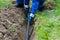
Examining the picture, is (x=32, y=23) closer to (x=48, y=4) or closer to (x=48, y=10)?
(x=48, y=10)

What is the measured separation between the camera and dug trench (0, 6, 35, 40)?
4974mm

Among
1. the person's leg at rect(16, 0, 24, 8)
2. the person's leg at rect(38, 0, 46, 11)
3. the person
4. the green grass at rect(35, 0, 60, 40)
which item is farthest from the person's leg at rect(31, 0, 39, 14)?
the person's leg at rect(16, 0, 24, 8)

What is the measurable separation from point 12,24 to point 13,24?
0.10 feet

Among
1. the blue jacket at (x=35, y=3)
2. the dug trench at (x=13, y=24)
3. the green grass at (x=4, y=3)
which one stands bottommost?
the dug trench at (x=13, y=24)

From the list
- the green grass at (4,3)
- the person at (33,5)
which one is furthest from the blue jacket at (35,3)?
the green grass at (4,3)

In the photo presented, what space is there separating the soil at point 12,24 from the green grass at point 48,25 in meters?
0.38

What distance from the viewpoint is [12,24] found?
5523 millimetres

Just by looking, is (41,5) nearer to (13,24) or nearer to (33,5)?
(33,5)

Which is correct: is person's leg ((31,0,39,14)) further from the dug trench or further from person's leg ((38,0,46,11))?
person's leg ((38,0,46,11))

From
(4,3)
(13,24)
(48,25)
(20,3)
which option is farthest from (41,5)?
(48,25)

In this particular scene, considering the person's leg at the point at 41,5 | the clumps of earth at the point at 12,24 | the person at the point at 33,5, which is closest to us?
the clumps of earth at the point at 12,24

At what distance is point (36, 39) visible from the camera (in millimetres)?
4598

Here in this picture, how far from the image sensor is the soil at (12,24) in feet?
16.3

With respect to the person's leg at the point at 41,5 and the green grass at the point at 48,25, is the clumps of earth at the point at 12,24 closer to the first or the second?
the green grass at the point at 48,25
